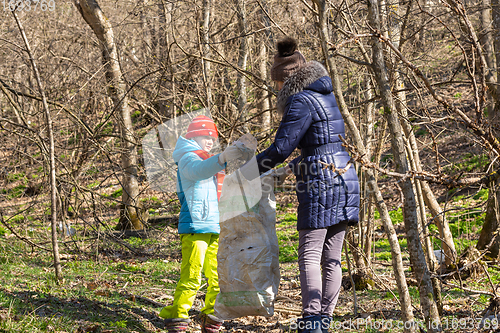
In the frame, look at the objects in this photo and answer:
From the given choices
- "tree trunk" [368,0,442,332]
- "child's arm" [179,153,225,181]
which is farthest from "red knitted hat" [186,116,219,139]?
"tree trunk" [368,0,442,332]

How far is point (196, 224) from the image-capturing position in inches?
121

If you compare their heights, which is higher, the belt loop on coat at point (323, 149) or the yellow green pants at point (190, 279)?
the belt loop on coat at point (323, 149)

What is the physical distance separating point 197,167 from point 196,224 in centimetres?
43

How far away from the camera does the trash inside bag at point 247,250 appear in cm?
284

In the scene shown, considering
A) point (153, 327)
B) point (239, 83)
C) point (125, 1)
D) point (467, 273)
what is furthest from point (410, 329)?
point (125, 1)

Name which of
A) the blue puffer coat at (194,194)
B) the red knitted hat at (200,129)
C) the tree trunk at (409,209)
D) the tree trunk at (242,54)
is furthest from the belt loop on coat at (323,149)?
the tree trunk at (242,54)

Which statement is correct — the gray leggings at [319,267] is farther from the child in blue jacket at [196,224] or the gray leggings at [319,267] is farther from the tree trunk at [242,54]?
the tree trunk at [242,54]

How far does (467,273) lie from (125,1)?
8.00 metres

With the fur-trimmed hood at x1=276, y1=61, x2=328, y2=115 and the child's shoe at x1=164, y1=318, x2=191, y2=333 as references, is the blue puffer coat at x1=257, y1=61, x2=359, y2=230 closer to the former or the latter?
the fur-trimmed hood at x1=276, y1=61, x2=328, y2=115

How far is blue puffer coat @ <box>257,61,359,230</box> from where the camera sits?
2.56 meters

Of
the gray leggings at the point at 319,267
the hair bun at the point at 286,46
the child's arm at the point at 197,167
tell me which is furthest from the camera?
the child's arm at the point at 197,167

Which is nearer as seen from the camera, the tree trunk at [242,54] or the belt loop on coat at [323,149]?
the belt loop on coat at [323,149]

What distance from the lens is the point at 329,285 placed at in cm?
267

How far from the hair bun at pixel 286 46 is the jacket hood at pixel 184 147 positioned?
945 millimetres
